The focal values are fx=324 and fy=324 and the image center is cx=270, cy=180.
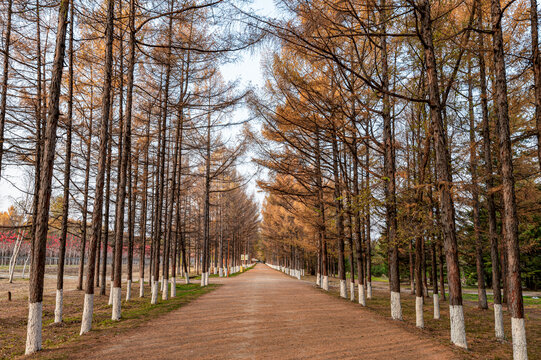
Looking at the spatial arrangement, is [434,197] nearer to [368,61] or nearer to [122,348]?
[368,61]

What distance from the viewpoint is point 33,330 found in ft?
18.8

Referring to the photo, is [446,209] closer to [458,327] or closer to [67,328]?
[458,327]

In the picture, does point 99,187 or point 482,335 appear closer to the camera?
point 99,187

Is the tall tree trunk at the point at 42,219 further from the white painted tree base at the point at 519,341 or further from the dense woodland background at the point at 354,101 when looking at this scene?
the white painted tree base at the point at 519,341

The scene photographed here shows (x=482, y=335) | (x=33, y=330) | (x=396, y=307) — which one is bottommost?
(x=482, y=335)

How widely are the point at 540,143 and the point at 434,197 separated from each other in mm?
2708

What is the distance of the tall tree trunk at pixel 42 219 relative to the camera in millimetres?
5757

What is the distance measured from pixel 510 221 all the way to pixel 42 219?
8.81 meters

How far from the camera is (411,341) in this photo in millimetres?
6652

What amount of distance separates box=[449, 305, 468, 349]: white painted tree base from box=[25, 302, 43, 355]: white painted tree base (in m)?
7.85

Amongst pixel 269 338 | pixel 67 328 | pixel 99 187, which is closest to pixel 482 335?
pixel 269 338

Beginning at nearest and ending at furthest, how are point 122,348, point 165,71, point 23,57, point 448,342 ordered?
1. point 122,348
2. point 448,342
3. point 23,57
4. point 165,71

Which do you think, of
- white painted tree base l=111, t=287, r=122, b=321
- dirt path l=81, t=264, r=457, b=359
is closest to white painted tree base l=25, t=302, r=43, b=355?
dirt path l=81, t=264, r=457, b=359

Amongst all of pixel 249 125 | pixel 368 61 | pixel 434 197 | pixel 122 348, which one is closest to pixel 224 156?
pixel 249 125
